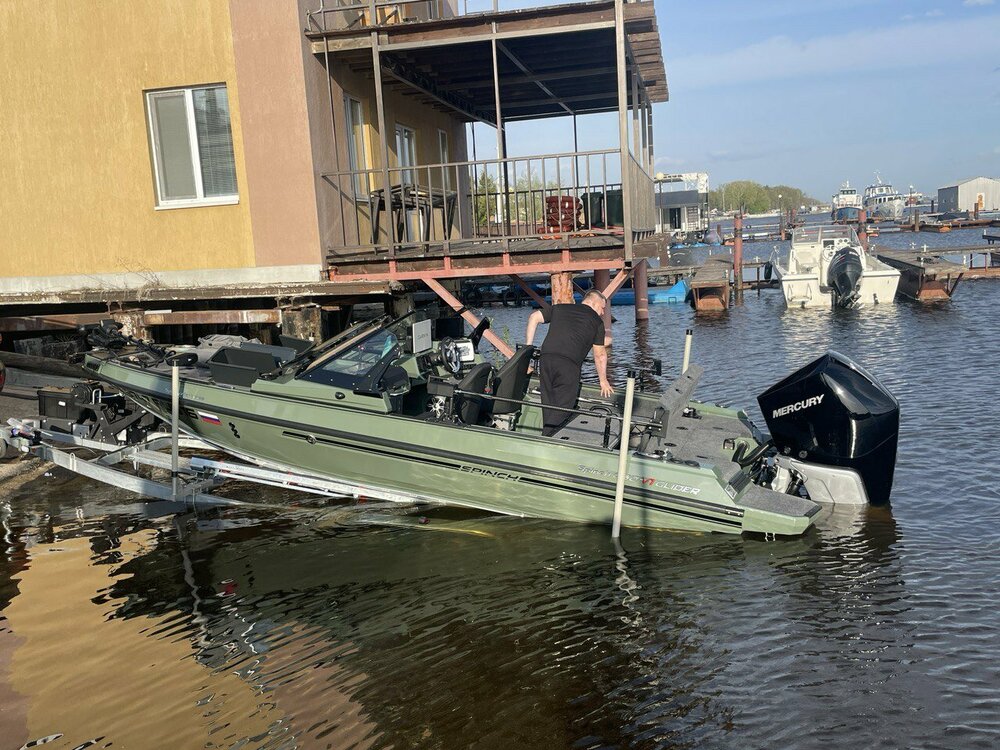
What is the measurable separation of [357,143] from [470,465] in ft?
23.7

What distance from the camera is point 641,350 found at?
712 inches

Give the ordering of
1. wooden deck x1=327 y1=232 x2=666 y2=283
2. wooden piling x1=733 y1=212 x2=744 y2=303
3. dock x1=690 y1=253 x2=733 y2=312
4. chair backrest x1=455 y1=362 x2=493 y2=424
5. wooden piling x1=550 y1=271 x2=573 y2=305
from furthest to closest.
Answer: wooden piling x1=733 y1=212 x2=744 y2=303
dock x1=690 y1=253 x2=733 y2=312
wooden piling x1=550 y1=271 x2=573 y2=305
wooden deck x1=327 y1=232 x2=666 y2=283
chair backrest x1=455 y1=362 x2=493 y2=424

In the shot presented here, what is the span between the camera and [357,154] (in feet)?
41.4

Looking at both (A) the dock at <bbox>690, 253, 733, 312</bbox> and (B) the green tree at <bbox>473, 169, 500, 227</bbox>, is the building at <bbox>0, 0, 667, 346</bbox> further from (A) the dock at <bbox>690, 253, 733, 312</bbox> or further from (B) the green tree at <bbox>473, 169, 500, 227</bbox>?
(A) the dock at <bbox>690, 253, 733, 312</bbox>

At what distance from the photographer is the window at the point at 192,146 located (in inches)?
434

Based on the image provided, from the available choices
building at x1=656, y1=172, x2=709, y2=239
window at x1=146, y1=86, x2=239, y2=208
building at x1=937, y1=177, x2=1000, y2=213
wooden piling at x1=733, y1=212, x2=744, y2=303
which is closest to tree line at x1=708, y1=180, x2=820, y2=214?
building at x1=937, y1=177, x2=1000, y2=213

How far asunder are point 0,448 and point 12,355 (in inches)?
131

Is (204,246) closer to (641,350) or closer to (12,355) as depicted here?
(12,355)

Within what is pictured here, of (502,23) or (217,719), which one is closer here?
(217,719)

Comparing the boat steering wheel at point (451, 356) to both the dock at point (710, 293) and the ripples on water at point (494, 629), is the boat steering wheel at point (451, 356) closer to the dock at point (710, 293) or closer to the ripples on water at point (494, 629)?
the ripples on water at point (494, 629)

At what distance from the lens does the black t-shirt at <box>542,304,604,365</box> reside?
24.4 feet

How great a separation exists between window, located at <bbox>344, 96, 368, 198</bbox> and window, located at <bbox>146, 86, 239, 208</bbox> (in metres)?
1.73

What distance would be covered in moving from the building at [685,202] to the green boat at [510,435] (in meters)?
52.8

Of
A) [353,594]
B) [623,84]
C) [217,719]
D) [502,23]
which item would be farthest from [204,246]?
[217,719]
